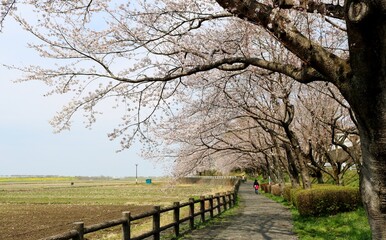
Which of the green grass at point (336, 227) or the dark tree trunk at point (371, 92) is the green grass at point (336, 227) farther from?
the dark tree trunk at point (371, 92)

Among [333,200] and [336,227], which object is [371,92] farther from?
[333,200]

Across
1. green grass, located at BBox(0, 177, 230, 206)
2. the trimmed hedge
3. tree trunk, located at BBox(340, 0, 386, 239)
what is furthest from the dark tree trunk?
green grass, located at BBox(0, 177, 230, 206)

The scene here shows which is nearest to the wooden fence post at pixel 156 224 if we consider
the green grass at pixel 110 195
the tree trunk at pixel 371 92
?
the tree trunk at pixel 371 92

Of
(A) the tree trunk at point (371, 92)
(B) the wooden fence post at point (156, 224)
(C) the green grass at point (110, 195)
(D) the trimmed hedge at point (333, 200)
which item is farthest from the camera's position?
(C) the green grass at point (110, 195)

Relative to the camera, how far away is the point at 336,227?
1233 cm

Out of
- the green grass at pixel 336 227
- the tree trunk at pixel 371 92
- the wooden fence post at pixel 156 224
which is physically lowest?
the green grass at pixel 336 227

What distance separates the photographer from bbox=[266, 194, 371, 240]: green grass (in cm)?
1038

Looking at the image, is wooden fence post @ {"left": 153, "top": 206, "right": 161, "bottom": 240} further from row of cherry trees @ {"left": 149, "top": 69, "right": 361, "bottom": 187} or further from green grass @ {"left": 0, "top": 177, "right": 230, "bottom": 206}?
green grass @ {"left": 0, "top": 177, "right": 230, "bottom": 206}

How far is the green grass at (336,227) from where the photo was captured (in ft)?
34.0

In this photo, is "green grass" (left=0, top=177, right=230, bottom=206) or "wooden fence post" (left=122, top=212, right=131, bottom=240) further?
"green grass" (left=0, top=177, right=230, bottom=206)

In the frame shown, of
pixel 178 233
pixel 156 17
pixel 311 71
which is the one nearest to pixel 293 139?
pixel 178 233

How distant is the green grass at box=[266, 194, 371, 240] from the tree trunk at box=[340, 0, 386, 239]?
481 cm

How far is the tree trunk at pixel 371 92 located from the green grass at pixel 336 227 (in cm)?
481

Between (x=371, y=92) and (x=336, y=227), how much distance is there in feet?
28.5
